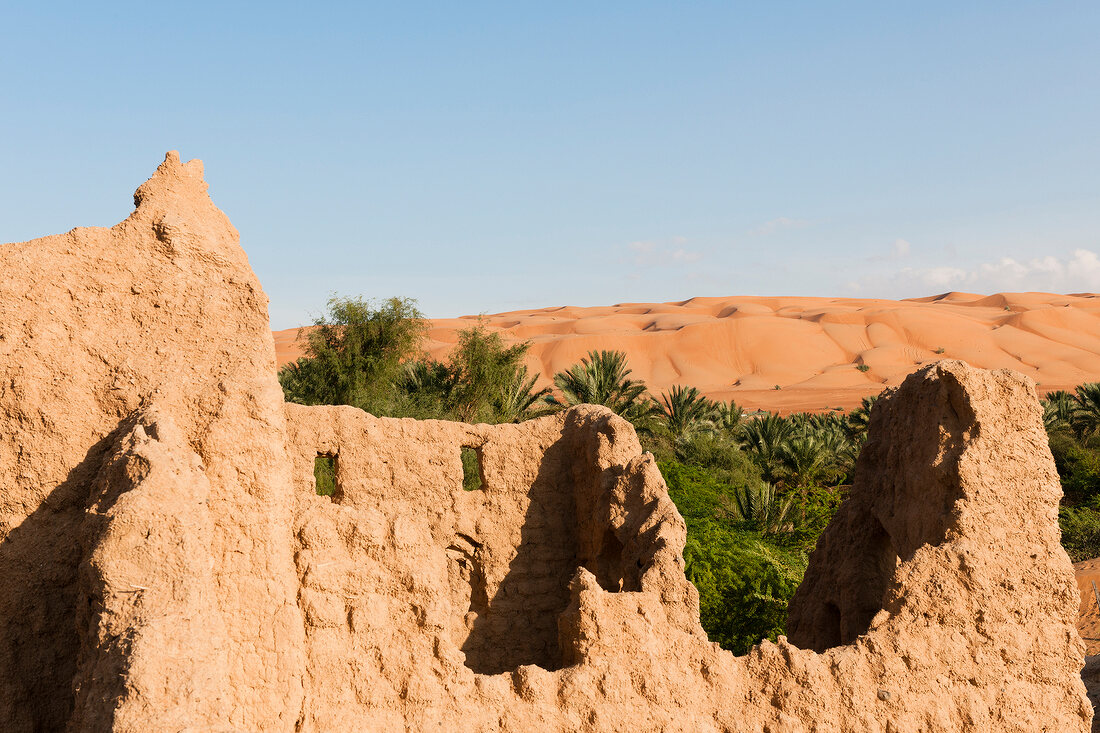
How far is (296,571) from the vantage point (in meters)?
6.31

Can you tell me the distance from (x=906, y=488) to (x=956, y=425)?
31.8 inches

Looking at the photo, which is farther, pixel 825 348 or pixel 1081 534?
pixel 825 348

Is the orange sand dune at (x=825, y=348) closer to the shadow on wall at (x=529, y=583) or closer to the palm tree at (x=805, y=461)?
the palm tree at (x=805, y=461)

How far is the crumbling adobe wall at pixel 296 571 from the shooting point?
5371 mm

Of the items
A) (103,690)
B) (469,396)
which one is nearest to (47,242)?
(103,690)

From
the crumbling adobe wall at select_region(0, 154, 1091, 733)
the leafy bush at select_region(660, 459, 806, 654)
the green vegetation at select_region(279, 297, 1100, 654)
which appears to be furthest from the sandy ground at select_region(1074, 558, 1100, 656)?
the crumbling adobe wall at select_region(0, 154, 1091, 733)

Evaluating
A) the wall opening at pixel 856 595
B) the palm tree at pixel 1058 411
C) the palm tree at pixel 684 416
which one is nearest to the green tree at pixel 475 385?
the palm tree at pixel 684 416

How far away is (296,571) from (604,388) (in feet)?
57.8

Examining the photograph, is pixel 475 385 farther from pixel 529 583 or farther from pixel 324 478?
pixel 529 583

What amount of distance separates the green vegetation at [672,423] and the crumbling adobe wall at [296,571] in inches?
377

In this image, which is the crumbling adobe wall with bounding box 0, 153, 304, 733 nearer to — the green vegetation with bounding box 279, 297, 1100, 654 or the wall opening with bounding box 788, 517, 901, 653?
the wall opening with bounding box 788, 517, 901, 653

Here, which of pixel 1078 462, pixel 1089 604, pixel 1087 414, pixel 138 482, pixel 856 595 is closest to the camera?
pixel 138 482

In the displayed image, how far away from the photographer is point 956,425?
8008 mm

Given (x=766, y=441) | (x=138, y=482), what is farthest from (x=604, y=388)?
(x=138, y=482)
